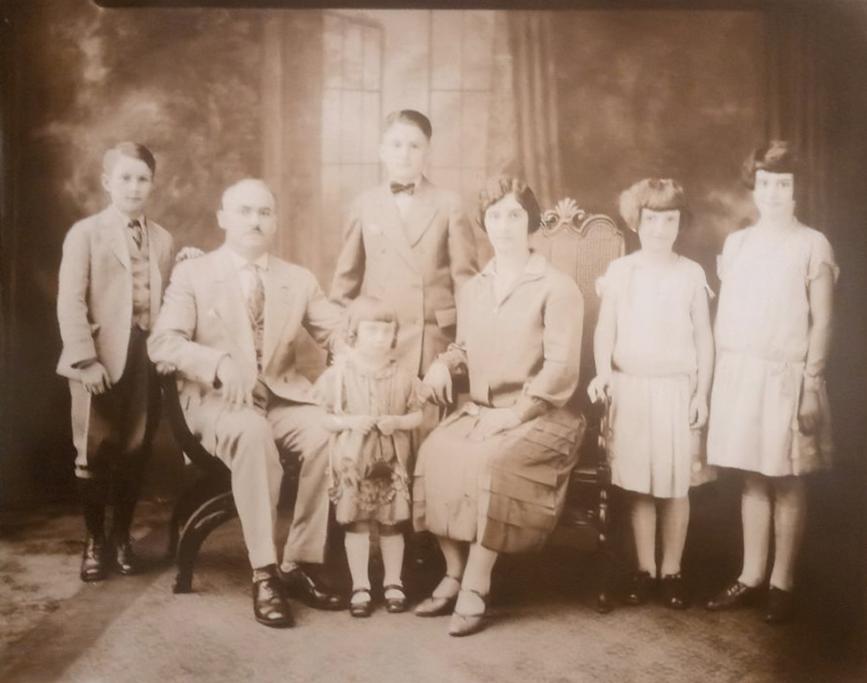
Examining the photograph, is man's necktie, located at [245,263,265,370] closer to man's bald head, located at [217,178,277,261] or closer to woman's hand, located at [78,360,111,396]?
man's bald head, located at [217,178,277,261]

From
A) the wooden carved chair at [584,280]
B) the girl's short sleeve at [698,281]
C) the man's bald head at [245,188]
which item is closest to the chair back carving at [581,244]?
the wooden carved chair at [584,280]

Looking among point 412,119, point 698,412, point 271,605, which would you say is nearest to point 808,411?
point 698,412

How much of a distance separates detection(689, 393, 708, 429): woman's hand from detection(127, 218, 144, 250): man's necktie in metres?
1.87

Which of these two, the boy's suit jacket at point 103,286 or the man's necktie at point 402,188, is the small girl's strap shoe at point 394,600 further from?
the man's necktie at point 402,188

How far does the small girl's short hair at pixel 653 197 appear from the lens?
104 inches

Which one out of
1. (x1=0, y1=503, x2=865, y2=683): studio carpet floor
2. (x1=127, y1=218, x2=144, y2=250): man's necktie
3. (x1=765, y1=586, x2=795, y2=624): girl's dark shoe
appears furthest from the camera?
(x1=127, y1=218, x2=144, y2=250): man's necktie

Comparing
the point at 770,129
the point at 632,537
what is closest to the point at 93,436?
the point at 632,537

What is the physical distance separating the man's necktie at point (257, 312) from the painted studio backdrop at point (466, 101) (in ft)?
0.49

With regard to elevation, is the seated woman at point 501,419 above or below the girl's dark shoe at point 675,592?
above

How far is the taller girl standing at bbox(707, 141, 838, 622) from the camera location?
8.57 ft

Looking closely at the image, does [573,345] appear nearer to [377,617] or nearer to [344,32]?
[377,617]

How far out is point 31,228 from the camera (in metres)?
2.79

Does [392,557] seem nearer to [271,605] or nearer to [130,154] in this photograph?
[271,605]

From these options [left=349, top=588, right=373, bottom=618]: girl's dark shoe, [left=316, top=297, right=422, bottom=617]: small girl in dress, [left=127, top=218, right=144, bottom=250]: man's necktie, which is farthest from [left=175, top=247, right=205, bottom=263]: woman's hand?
[left=349, top=588, right=373, bottom=618]: girl's dark shoe
